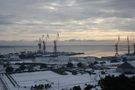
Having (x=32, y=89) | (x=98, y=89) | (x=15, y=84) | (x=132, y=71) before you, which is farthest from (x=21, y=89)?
(x=132, y=71)

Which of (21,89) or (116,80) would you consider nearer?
(116,80)

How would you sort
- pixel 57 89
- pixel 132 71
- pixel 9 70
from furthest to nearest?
pixel 9 70 < pixel 132 71 < pixel 57 89

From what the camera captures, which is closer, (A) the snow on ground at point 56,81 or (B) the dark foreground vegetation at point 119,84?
Result: (B) the dark foreground vegetation at point 119,84

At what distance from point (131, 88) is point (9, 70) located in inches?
653

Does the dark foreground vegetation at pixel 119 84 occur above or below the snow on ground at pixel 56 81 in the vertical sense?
above

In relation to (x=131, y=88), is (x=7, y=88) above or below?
below

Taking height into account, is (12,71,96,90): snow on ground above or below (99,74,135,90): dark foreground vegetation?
below

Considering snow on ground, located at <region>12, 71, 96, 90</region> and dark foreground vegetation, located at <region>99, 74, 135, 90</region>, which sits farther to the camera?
snow on ground, located at <region>12, 71, 96, 90</region>

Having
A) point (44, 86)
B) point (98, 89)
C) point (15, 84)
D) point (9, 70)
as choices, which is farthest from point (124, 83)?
point (9, 70)

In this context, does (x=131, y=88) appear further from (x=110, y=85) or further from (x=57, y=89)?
(x=57, y=89)

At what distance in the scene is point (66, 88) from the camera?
14.2 meters

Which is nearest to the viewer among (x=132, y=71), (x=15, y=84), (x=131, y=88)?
(x=131, y=88)

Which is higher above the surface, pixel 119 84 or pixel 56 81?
pixel 119 84

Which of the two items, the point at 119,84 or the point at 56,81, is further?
the point at 56,81
